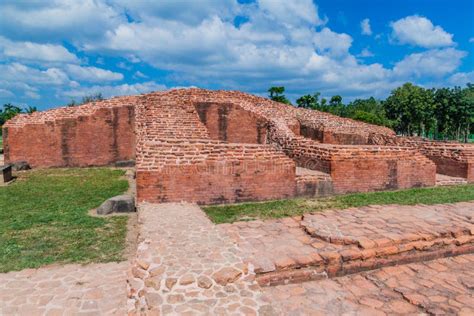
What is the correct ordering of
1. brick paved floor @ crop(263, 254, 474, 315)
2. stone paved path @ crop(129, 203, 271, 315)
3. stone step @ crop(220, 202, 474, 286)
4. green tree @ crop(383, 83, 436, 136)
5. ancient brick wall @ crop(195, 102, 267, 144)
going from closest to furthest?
1. stone paved path @ crop(129, 203, 271, 315)
2. brick paved floor @ crop(263, 254, 474, 315)
3. stone step @ crop(220, 202, 474, 286)
4. ancient brick wall @ crop(195, 102, 267, 144)
5. green tree @ crop(383, 83, 436, 136)

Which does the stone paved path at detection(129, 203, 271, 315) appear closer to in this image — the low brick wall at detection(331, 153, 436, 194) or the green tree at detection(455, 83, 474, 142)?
the low brick wall at detection(331, 153, 436, 194)

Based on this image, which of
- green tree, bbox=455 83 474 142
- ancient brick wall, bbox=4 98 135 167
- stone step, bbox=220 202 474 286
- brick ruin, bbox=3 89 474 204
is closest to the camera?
stone step, bbox=220 202 474 286

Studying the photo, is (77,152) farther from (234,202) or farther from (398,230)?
(398,230)

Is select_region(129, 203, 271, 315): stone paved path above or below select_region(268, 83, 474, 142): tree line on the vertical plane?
below

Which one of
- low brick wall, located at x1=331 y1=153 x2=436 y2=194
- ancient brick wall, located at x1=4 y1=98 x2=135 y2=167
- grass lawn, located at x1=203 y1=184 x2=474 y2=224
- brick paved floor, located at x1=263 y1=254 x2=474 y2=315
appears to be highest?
ancient brick wall, located at x1=4 y1=98 x2=135 y2=167

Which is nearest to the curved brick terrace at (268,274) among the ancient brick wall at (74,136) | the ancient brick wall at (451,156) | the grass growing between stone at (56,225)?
the grass growing between stone at (56,225)

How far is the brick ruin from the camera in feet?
20.5

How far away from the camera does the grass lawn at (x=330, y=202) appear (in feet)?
19.1

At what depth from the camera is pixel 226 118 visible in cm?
1192

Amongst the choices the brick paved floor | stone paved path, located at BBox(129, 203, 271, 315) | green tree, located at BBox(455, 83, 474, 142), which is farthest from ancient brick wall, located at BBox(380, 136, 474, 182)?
green tree, located at BBox(455, 83, 474, 142)

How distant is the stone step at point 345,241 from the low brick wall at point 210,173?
64.7 inches

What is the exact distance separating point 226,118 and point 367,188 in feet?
18.7

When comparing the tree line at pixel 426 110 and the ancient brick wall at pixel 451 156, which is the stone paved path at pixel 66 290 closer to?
the ancient brick wall at pixel 451 156

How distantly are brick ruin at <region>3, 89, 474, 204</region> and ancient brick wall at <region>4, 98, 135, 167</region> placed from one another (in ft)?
0.10
